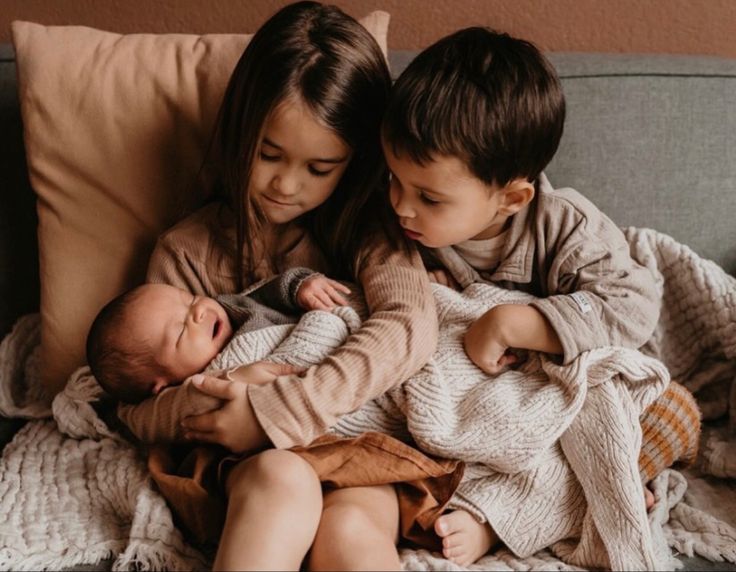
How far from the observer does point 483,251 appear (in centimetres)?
136

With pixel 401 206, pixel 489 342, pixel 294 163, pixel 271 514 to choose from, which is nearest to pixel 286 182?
pixel 294 163

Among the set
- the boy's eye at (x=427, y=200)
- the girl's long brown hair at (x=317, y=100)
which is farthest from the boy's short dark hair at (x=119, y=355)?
the boy's eye at (x=427, y=200)

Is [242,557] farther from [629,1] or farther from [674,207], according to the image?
[629,1]

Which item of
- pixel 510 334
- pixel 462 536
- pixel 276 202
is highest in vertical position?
pixel 276 202

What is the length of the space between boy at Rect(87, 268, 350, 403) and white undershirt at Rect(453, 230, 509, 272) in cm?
21

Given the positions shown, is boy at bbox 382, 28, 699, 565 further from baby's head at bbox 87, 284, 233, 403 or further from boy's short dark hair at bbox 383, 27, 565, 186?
baby's head at bbox 87, 284, 233, 403

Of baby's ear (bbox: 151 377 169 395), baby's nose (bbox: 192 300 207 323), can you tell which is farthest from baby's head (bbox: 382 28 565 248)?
baby's ear (bbox: 151 377 169 395)

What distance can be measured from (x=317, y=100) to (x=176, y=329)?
40 centimetres

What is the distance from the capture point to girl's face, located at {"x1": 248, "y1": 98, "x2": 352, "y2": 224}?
120 centimetres

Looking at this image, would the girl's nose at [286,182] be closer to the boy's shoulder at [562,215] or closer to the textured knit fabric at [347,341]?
the textured knit fabric at [347,341]

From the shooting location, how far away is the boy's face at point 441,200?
1.17m

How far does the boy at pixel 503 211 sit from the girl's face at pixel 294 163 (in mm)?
98

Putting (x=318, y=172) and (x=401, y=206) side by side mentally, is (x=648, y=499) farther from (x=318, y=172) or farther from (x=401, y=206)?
(x=318, y=172)

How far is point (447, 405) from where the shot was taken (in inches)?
46.8
